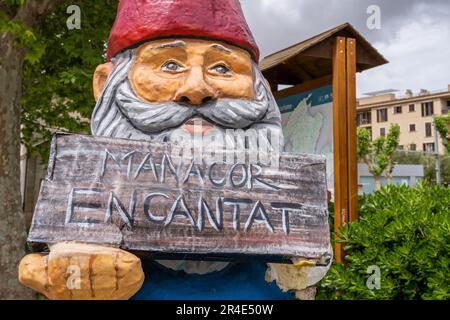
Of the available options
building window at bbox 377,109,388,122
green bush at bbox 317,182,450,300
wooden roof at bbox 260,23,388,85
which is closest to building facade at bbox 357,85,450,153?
building window at bbox 377,109,388,122

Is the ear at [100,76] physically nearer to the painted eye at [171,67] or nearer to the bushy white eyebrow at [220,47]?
the painted eye at [171,67]

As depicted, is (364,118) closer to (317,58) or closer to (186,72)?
(317,58)

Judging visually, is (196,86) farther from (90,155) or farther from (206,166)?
(90,155)

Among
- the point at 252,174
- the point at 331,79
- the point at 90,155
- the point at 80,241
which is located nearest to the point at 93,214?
the point at 80,241

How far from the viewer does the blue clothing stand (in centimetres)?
221

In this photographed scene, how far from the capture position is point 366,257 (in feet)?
10.0

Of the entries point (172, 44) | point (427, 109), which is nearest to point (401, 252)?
point (172, 44)

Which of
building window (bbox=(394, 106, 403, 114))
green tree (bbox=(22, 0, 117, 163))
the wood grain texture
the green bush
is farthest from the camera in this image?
building window (bbox=(394, 106, 403, 114))

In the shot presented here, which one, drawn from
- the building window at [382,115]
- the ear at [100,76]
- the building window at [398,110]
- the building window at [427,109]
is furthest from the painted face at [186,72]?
the building window at [398,110]

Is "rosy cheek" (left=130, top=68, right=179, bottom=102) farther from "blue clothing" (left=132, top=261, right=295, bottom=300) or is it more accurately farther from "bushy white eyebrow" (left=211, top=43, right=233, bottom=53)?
"blue clothing" (left=132, top=261, right=295, bottom=300)

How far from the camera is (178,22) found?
94.0 inches

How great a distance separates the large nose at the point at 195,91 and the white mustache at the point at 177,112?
0.03 metres

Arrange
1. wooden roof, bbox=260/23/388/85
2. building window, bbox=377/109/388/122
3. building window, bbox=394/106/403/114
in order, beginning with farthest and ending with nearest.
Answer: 1. building window, bbox=394/106/403/114
2. building window, bbox=377/109/388/122
3. wooden roof, bbox=260/23/388/85

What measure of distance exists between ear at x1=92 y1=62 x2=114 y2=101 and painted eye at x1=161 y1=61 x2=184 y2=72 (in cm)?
34
